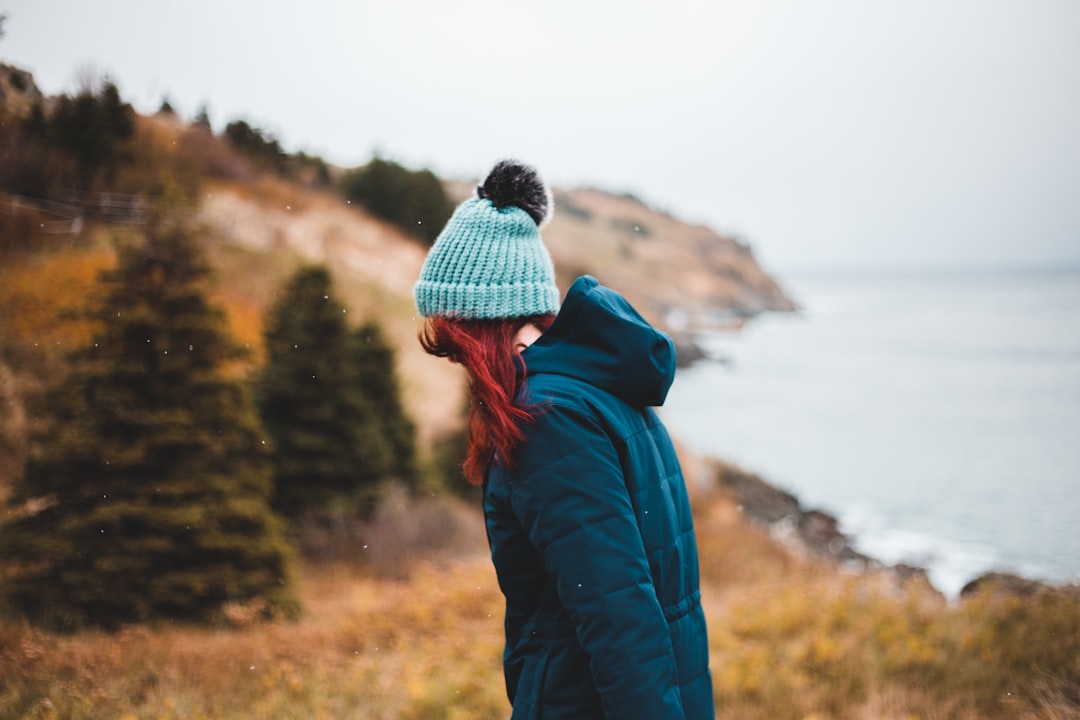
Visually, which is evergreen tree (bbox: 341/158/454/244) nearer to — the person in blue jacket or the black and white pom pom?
the black and white pom pom

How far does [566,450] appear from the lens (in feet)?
4.45

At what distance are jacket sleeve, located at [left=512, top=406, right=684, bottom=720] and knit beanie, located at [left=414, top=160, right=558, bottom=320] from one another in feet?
1.18

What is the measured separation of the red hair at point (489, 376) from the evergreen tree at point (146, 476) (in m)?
5.78

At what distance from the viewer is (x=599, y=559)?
1303 millimetres

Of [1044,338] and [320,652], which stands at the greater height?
[1044,338]

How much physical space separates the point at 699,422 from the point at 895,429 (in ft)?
25.7

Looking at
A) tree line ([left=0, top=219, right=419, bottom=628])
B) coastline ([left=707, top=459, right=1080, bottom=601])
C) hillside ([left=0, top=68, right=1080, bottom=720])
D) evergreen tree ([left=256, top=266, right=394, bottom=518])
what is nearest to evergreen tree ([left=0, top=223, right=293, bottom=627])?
tree line ([left=0, top=219, right=419, bottom=628])

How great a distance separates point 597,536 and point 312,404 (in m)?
10.8

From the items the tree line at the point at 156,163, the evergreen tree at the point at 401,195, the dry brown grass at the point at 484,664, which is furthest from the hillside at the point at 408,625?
the evergreen tree at the point at 401,195

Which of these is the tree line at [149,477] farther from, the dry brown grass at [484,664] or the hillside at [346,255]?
the hillside at [346,255]

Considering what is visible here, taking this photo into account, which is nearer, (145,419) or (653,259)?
(145,419)

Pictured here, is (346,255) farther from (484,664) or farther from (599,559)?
(599,559)

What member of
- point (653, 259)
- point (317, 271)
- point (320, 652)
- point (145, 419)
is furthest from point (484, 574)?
point (653, 259)

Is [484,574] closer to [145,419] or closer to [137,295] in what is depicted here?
[145,419]
